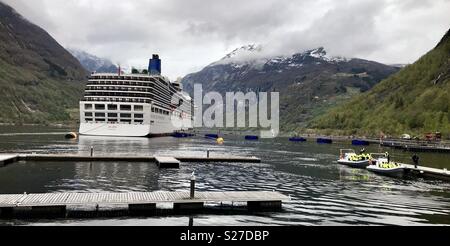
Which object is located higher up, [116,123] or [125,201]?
[116,123]

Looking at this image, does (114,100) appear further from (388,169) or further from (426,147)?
(388,169)

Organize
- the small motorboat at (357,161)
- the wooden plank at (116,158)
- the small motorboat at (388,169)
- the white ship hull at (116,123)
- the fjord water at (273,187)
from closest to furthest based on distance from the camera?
the fjord water at (273,187) < the small motorboat at (388,169) < the wooden plank at (116,158) < the small motorboat at (357,161) < the white ship hull at (116,123)

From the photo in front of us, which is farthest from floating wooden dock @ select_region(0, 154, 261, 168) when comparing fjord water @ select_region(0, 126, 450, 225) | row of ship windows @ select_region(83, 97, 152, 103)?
row of ship windows @ select_region(83, 97, 152, 103)

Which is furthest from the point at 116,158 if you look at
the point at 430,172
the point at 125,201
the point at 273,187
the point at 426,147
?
the point at 426,147

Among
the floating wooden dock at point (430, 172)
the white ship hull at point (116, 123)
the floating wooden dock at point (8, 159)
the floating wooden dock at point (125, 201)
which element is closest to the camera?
→ the floating wooden dock at point (125, 201)

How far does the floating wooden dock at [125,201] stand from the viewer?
105ft

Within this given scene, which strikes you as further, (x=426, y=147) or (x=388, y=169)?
(x=426, y=147)

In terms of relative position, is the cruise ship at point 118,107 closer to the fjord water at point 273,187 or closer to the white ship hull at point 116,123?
the white ship hull at point 116,123

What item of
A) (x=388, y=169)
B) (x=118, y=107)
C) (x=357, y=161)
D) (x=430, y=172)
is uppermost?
(x=118, y=107)

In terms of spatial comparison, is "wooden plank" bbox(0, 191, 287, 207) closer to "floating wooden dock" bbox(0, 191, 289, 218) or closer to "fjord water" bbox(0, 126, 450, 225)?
"floating wooden dock" bbox(0, 191, 289, 218)

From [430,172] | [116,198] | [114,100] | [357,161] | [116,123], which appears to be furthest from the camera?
[114,100]

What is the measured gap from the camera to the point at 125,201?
34.2 meters

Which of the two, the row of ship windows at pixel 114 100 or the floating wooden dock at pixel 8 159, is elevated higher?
the row of ship windows at pixel 114 100

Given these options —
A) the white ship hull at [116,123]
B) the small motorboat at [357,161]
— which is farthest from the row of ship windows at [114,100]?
the small motorboat at [357,161]
